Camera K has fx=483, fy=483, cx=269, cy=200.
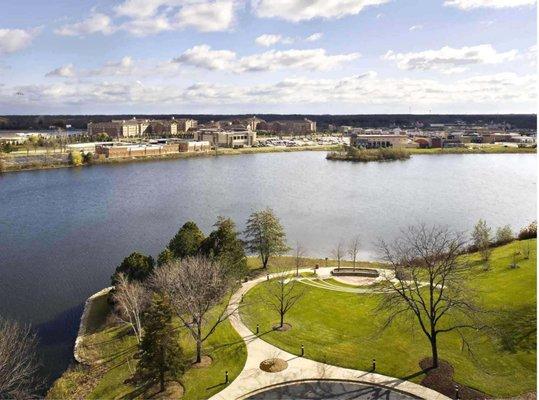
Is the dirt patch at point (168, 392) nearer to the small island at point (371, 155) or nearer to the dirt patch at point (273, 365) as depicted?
the dirt patch at point (273, 365)

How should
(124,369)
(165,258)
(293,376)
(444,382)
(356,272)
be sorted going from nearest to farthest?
(444,382), (293,376), (124,369), (165,258), (356,272)

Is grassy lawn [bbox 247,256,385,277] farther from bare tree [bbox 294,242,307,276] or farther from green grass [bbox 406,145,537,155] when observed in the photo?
green grass [bbox 406,145,537,155]

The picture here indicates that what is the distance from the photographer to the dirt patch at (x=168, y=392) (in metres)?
15.9

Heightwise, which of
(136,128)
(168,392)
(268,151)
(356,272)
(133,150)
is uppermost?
(136,128)

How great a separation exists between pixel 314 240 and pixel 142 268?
53.1 ft

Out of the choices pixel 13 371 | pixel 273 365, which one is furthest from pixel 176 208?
pixel 13 371

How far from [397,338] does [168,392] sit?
880cm

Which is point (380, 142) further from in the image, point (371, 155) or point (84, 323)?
point (84, 323)

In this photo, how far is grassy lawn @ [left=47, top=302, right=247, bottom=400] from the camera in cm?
1641

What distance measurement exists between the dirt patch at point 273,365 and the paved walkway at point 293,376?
0.15 metres

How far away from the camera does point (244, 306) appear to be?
22359 millimetres

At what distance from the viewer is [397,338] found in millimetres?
18750

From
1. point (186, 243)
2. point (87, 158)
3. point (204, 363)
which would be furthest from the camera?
point (87, 158)

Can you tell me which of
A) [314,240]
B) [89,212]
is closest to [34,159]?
[89,212]
